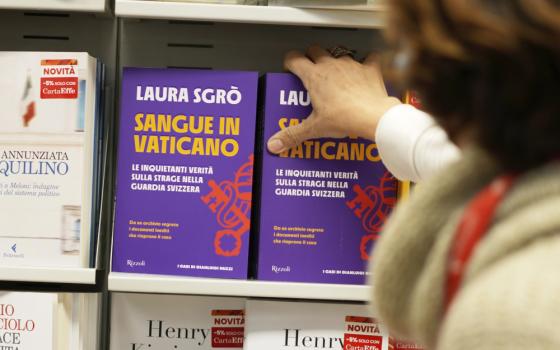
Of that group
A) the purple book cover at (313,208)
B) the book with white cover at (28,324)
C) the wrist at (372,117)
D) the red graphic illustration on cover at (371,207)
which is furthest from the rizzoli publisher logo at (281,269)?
the book with white cover at (28,324)

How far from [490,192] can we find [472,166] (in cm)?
4

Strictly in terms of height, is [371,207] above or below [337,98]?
below

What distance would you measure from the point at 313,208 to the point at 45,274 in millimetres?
453

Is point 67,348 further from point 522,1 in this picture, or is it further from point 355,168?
point 522,1

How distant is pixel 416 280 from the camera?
52 centimetres

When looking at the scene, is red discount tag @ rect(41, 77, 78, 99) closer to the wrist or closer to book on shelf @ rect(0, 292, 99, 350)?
book on shelf @ rect(0, 292, 99, 350)

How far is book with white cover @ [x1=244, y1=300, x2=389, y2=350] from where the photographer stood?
137cm

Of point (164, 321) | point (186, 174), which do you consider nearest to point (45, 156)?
point (186, 174)

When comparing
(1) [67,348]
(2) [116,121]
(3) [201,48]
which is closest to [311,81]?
(3) [201,48]

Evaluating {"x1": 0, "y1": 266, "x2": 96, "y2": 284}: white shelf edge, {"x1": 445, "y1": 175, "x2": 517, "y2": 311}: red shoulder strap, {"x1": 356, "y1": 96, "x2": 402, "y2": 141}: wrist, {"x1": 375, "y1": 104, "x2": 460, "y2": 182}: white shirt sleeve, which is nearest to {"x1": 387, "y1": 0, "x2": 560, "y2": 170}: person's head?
{"x1": 445, "y1": 175, "x2": 517, "y2": 311}: red shoulder strap

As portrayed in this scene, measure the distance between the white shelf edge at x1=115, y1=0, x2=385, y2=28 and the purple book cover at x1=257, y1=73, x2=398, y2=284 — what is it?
0.33 feet

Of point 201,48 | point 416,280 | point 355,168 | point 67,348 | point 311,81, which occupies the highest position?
point 201,48

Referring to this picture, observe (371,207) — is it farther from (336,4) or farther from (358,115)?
(336,4)

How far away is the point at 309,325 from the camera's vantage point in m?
1.37
